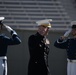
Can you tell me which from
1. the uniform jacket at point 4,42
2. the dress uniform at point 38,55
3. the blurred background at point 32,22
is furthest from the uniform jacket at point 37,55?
the blurred background at point 32,22

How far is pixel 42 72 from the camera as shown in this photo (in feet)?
28.4

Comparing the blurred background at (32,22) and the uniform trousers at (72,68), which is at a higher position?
the blurred background at (32,22)

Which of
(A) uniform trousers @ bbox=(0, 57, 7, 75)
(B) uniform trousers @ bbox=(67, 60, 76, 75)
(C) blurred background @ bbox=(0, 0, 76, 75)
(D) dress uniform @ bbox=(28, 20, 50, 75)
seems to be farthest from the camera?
(C) blurred background @ bbox=(0, 0, 76, 75)

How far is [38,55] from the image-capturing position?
860 centimetres

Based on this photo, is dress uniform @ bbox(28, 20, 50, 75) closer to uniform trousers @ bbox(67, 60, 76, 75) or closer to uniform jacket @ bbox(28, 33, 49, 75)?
uniform jacket @ bbox(28, 33, 49, 75)

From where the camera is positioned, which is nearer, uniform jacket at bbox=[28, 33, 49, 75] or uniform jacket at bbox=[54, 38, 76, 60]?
uniform jacket at bbox=[28, 33, 49, 75]

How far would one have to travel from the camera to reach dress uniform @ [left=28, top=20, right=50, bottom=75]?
8602 mm

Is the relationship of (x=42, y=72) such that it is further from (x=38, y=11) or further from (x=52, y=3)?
(x=52, y=3)

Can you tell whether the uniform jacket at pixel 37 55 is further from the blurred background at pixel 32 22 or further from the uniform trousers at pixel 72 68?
the blurred background at pixel 32 22

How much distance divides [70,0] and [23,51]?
4.50m

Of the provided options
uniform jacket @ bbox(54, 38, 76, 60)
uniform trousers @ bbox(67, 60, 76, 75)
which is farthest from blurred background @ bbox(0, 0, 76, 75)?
uniform trousers @ bbox(67, 60, 76, 75)

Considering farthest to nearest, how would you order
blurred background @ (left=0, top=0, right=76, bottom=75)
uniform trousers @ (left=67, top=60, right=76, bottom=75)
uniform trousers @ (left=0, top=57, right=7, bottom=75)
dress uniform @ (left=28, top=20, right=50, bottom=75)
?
blurred background @ (left=0, top=0, right=76, bottom=75), uniform trousers @ (left=67, top=60, right=76, bottom=75), dress uniform @ (left=28, top=20, right=50, bottom=75), uniform trousers @ (left=0, top=57, right=7, bottom=75)

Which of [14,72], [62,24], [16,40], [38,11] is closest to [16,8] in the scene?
[38,11]

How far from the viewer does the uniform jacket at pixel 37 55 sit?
8602 millimetres
